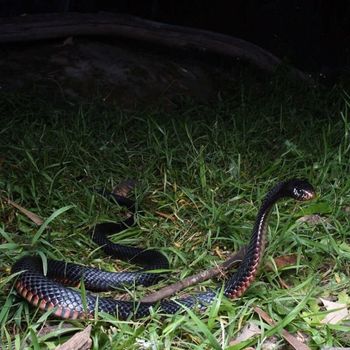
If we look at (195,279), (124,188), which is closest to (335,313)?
(195,279)

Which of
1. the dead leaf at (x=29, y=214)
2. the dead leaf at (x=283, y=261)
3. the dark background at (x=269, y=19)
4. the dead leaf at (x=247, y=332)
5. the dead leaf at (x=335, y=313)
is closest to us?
the dead leaf at (x=247, y=332)

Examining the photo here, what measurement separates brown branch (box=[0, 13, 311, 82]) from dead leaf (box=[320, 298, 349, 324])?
12.4 ft

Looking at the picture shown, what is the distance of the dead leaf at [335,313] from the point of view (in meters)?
2.50

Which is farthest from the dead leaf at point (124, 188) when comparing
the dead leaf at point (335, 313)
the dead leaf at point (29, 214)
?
the dead leaf at point (335, 313)

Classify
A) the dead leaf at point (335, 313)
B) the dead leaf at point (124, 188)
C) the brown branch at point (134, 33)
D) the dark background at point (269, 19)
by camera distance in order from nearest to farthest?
the dead leaf at point (335, 313), the dead leaf at point (124, 188), the brown branch at point (134, 33), the dark background at point (269, 19)

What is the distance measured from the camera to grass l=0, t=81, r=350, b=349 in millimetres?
Answer: 2428

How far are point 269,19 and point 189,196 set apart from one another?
3.61 meters

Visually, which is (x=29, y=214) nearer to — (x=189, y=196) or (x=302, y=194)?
(x=189, y=196)

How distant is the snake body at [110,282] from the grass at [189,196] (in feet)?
0.19

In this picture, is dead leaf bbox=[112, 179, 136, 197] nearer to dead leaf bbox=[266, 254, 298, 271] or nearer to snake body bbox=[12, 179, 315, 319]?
snake body bbox=[12, 179, 315, 319]

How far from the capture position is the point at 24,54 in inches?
240

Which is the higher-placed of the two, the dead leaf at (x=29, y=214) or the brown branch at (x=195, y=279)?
the brown branch at (x=195, y=279)

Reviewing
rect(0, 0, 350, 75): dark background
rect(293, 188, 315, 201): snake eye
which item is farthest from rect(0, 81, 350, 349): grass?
rect(0, 0, 350, 75): dark background

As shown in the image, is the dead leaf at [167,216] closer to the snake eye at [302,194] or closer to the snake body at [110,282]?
the snake body at [110,282]
